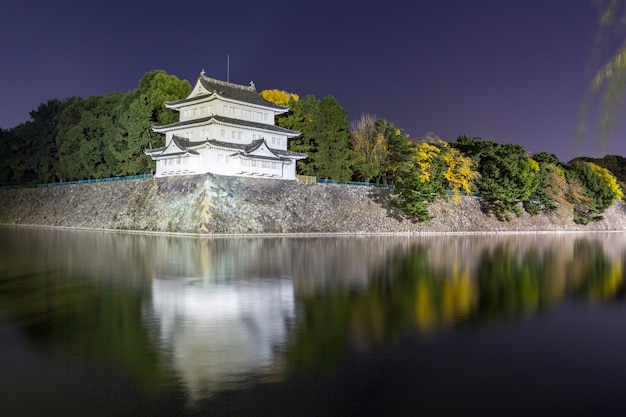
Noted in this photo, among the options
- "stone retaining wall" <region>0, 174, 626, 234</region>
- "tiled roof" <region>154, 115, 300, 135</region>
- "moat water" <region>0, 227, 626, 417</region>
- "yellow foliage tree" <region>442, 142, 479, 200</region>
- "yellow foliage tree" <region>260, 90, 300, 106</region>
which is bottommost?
"moat water" <region>0, 227, 626, 417</region>

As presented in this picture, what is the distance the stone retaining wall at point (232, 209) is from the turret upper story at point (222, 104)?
251 inches

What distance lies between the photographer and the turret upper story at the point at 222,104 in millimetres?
42094

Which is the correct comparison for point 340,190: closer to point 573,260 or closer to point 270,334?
point 573,260

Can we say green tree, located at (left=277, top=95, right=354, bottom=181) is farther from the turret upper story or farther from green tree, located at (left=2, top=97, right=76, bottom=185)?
green tree, located at (left=2, top=97, right=76, bottom=185)

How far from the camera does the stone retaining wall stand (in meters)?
36.6

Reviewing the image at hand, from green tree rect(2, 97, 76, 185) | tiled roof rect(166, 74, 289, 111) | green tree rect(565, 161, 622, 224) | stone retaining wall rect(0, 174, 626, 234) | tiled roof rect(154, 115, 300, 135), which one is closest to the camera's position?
stone retaining wall rect(0, 174, 626, 234)

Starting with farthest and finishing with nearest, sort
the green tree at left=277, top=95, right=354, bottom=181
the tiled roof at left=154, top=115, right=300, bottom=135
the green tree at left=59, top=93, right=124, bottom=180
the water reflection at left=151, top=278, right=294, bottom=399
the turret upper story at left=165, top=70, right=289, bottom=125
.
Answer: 1. the green tree at left=59, top=93, right=124, bottom=180
2. the green tree at left=277, top=95, right=354, bottom=181
3. the turret upper story at left=165, top=70, right=289, bottom=125
4. the tiled roof at left=154, top=115, right=300, bottom=135
5. the water reflection at left=151, top=278, right=294, bottom=399

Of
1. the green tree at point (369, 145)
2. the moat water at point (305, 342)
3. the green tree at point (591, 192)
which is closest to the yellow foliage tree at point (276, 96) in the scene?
the green tree at point (369, 145)

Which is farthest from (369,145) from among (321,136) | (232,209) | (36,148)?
(36,148)

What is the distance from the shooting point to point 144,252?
75.0 feet

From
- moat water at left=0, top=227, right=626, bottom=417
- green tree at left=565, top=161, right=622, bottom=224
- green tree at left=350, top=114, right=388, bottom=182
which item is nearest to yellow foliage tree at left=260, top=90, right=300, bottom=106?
green tree at left=350, top=114, right=388, bottom=182

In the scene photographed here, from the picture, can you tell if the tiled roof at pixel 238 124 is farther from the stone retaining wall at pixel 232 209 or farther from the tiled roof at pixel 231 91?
the stone retaining wall at pixel 232 209

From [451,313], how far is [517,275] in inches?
306

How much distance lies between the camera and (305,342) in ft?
28.4
